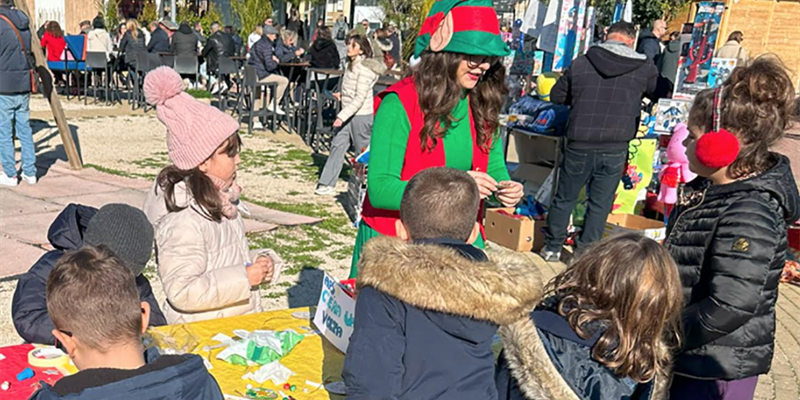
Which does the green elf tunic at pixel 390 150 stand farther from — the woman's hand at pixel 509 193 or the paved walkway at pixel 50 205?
the paved walkway at pixel 50 205

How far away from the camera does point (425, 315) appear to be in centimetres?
202

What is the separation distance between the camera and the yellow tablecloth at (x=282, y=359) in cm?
241

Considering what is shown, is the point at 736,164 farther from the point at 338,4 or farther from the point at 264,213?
the point at 338,4

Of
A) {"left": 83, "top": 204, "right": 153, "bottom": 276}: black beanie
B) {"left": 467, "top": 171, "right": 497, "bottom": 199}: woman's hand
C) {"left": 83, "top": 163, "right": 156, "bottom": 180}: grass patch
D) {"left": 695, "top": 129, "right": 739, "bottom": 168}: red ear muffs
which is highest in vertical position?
{"left": 695, "top": 129, "right": 739, "bottom": 168}: red ear muffs

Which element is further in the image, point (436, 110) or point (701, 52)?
point (701, 52)

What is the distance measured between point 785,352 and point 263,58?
9691mm

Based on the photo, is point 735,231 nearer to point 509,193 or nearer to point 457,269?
point 509,193

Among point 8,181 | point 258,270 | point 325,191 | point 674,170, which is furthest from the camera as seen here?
point 325,191

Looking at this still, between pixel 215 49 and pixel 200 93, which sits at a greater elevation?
pixel 215 49

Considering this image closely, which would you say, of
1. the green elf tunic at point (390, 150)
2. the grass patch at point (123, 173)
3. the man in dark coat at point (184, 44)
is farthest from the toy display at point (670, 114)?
the man in dark coat at point (184, 44)

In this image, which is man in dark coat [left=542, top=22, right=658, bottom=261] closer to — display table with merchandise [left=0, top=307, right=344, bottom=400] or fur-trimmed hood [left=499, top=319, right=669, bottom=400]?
display table with merchandise [left=0, top=307, right=344, bottom=400]

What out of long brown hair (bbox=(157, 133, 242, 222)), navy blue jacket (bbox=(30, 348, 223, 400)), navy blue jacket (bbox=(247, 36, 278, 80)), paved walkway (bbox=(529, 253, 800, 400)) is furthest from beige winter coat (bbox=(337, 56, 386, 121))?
navy blue jacket (bbox=(30, 348, 223, 400))

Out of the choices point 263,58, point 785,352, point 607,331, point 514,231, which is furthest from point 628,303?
point 263,58

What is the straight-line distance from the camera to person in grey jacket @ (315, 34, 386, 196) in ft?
27.4
